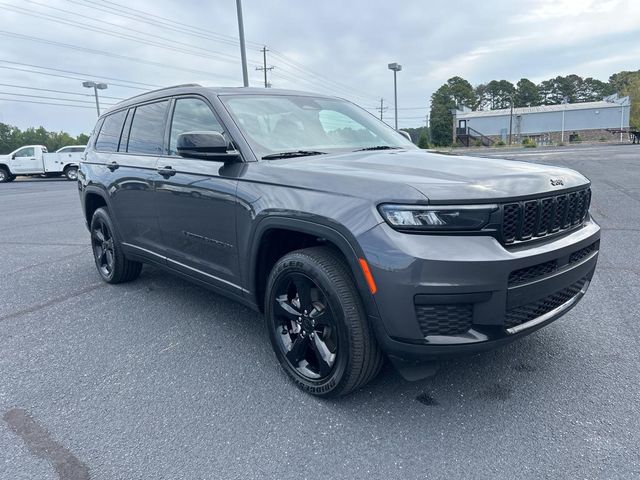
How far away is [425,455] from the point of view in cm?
219

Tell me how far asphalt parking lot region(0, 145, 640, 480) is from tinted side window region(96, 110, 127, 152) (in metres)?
1.71

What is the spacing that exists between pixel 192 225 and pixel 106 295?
5.86ft

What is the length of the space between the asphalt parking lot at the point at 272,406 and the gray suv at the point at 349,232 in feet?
1.04

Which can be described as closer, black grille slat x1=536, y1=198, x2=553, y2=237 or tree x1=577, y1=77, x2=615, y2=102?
black grille slat x1=536, y1=198, x2=553, y2=237

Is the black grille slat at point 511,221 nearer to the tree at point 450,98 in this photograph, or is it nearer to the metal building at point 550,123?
the metal building at point 550,123

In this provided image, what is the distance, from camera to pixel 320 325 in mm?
2611

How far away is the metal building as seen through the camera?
62.8 m

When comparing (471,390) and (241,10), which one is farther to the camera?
(241,10)

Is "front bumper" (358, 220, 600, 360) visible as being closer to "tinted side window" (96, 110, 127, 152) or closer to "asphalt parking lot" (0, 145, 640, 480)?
"asphalt parking lot" (0, 145, 640, 480)

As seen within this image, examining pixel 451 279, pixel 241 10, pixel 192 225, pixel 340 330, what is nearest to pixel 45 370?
pixel 192 225

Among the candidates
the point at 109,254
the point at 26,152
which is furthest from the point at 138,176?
the point at 26,152

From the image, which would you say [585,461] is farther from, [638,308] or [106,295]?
[106,295]

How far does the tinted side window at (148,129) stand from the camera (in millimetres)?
3889

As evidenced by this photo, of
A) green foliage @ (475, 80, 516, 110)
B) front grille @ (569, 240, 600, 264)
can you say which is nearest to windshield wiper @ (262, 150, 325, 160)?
front grille @ (569, 240, 600, 264)
